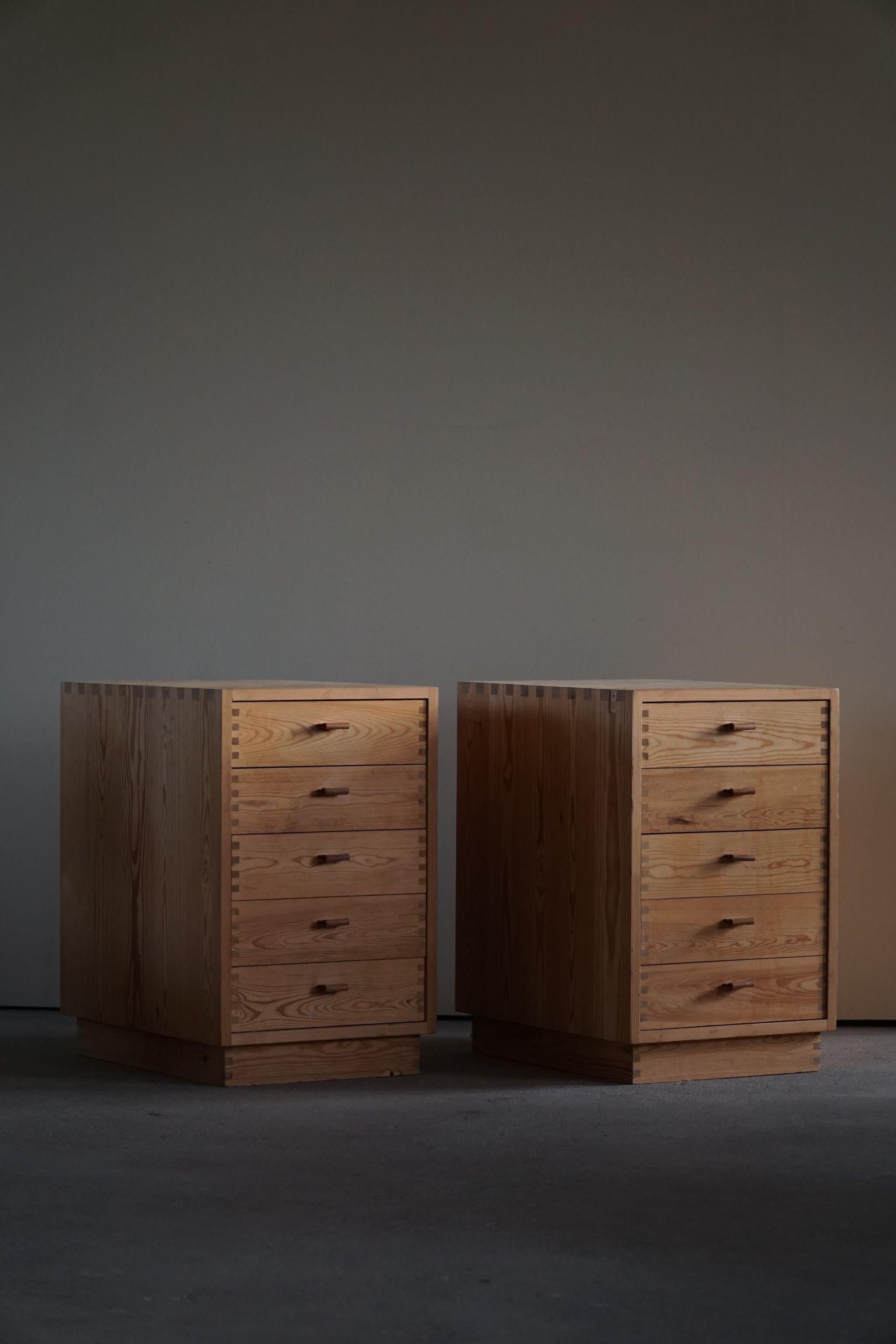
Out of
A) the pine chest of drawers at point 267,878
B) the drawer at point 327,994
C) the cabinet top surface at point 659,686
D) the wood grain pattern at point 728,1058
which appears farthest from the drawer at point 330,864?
the wood grain pattern at point 728,1058

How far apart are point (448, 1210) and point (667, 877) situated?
3.24 feet

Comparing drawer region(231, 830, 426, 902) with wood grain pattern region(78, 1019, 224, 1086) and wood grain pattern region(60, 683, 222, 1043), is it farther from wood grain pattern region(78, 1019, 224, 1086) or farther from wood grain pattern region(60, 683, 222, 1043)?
wood grain pattern region(78, 1019, 224, 1086)

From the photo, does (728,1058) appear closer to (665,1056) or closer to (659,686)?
(665,1056)

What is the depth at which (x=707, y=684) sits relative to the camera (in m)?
3.48

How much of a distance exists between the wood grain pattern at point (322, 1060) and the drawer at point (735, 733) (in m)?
0.73

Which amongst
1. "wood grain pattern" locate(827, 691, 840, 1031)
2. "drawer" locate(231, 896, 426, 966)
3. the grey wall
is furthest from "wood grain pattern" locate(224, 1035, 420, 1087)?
the grey wall

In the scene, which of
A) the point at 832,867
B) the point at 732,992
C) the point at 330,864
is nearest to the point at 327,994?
the point at 330,864

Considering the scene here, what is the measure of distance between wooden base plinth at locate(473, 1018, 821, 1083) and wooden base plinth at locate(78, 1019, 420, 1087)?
0.23m

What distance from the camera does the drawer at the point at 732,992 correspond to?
11.0 ft

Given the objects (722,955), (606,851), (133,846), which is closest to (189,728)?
(133,846)

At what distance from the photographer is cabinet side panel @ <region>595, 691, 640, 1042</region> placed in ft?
10.9

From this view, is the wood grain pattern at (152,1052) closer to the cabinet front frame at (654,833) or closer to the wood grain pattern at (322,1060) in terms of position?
the wood grain pattern at (322,1060)

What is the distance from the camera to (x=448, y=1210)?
2.55m

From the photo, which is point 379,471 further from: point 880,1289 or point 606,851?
point 880,1289
